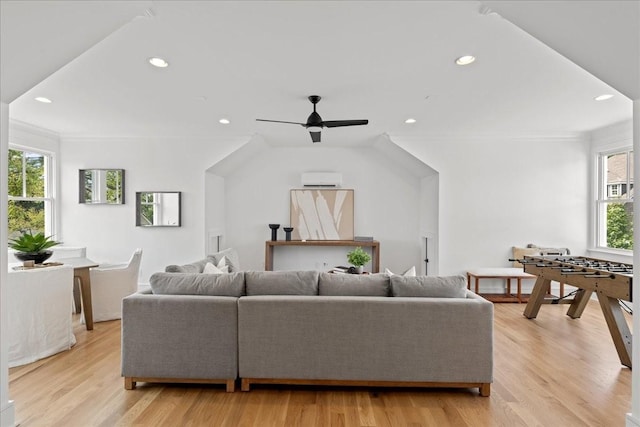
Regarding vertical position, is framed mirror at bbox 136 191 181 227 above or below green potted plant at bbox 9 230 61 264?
above

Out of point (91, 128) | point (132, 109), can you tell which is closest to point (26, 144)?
point (91, 128)

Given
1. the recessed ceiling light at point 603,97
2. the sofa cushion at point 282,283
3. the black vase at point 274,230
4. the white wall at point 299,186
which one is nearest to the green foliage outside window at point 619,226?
the recessed ceiling light at point 603,97

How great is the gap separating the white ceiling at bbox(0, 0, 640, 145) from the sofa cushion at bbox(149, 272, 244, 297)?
1.53m

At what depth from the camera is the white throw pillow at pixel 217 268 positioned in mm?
3287

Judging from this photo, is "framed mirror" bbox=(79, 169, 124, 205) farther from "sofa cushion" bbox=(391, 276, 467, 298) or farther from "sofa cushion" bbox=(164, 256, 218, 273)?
"sofa cushion" bbox=(391, 276, 467, 298)

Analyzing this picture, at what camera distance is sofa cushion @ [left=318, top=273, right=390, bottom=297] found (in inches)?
99.3

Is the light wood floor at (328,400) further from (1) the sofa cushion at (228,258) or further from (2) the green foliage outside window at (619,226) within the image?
(2) the green foliage outside window at (619,226)

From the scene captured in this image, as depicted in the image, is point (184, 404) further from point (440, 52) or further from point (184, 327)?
point (440, 52)

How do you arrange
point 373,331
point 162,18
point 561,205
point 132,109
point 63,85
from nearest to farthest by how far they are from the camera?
point 162,18 < point 373,331 < point 63,85 < point 132,109 < point 561,205

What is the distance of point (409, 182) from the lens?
6.09m

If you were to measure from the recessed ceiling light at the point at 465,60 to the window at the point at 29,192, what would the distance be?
566 cm

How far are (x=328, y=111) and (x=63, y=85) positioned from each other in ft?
8.79

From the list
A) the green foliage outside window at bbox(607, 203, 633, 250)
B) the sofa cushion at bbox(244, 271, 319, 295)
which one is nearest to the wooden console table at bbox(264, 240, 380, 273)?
the sofa cushion at bbox(244, 271, 319, 295)

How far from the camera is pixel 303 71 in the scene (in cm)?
292
